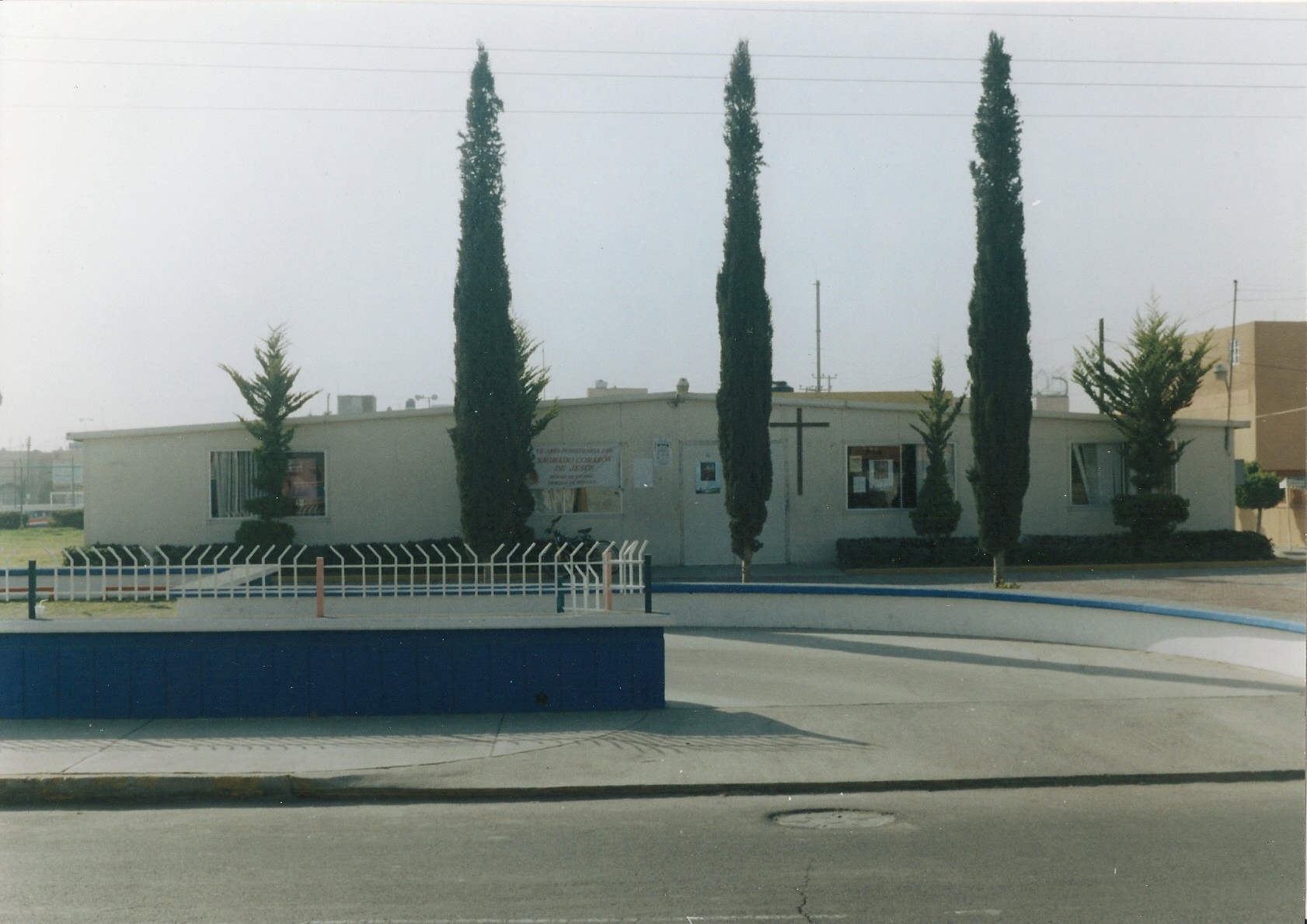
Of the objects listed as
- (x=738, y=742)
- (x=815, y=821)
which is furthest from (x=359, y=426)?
(x=815, y=821)

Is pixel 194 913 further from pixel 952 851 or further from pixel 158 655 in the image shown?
pixel 158 655

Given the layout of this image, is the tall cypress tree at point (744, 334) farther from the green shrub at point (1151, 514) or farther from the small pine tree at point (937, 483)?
the green shrub at point (1151, 514)

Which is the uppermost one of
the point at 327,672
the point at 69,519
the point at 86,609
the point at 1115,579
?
the point at 69,519

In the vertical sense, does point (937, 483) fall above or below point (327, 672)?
above

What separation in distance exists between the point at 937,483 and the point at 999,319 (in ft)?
19.2

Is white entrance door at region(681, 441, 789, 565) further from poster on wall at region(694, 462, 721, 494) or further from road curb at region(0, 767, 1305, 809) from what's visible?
road curb at region(0, 767, 1305, 809)

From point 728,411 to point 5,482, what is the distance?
3533cm

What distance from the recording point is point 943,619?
610 inches

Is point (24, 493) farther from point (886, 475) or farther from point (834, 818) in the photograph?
point (834, 818)

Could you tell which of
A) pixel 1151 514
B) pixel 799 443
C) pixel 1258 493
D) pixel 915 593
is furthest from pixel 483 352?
pixel 1258 493

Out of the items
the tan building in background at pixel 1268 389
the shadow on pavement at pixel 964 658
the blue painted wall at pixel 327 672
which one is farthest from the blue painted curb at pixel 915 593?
the tan building in background at pixel 1268 389

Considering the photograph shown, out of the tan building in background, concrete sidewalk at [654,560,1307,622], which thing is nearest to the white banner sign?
concrete sidewalk at [654,560,1307,622]

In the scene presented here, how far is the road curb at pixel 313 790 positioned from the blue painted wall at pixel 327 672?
83.6 inches

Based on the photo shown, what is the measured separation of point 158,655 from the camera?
10289mm
